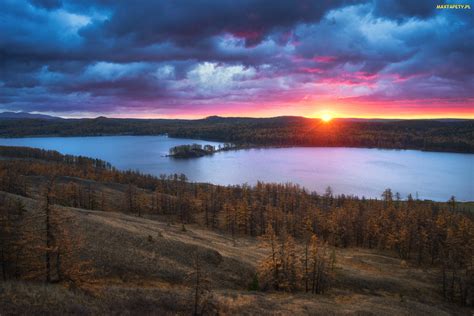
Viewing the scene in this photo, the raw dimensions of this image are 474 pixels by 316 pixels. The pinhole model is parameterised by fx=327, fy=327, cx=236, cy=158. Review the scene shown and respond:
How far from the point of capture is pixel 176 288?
41.6m

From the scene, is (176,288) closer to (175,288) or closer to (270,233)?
(175,288)

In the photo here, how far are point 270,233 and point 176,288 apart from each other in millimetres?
18226

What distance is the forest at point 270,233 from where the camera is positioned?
3356 centimetres

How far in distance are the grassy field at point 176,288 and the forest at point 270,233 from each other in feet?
6.61

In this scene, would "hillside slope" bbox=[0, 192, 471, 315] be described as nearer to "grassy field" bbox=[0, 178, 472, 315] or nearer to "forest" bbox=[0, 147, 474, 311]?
"grassy field" bbox=[0, 178, 472, 315]

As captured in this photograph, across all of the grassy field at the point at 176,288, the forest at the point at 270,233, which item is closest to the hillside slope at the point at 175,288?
the grassy field at the point at 176,288

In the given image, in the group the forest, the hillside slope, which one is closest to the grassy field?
the hillside slope

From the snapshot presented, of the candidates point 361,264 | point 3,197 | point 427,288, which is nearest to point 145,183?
point 3,197

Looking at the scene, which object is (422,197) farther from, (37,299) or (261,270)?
(37,299)

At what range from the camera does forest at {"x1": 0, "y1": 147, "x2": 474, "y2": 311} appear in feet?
110

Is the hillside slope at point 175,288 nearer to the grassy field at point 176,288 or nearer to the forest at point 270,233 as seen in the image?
the grassy field at point 176,288

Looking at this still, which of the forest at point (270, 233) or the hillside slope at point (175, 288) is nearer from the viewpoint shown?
the hillside slope at point (175, 288)

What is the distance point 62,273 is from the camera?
32.9 m

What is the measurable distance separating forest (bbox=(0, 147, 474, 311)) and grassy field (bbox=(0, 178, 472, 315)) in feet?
6.61
